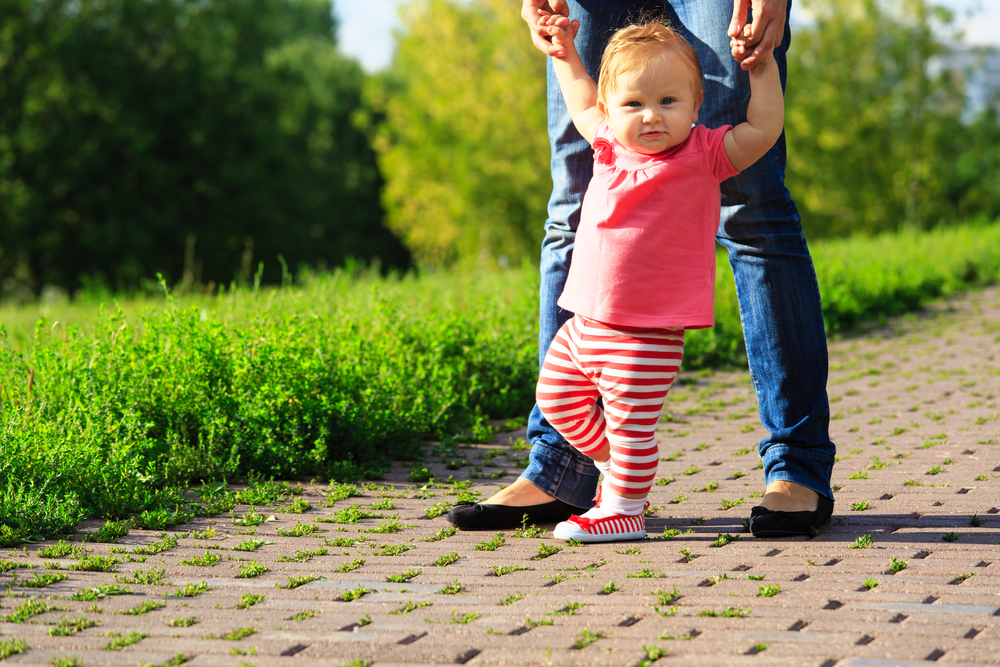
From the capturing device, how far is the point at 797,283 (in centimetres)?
289

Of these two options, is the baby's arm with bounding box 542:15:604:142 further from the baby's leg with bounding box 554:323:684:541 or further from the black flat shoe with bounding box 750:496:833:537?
the black flat shoe with bounding box 750:496:833:537

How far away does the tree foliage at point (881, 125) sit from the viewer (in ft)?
95.5

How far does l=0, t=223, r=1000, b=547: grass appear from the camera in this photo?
315cm

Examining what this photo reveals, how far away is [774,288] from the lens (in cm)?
289

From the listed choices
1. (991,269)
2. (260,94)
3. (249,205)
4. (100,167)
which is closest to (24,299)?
(100,167)

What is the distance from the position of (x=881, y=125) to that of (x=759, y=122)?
30.2 meters

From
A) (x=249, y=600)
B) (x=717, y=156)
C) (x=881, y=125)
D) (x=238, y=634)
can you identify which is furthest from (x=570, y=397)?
(x=881, y=125)

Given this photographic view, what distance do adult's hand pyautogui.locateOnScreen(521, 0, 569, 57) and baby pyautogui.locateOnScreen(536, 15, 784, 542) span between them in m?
0.22

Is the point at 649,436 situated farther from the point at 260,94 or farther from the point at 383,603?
the point at 260,94

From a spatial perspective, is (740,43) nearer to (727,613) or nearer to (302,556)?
(727,613)

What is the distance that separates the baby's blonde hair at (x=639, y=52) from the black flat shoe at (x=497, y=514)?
3.98 feet

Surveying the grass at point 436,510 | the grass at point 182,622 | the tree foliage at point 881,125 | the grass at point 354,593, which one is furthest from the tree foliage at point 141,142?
the grass at point 182,622

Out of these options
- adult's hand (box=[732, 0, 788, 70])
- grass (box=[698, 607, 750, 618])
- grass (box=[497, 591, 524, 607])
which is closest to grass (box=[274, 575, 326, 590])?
grass (box=[497, 591, 524, 607])

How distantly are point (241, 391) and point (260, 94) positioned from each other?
28898 mm
